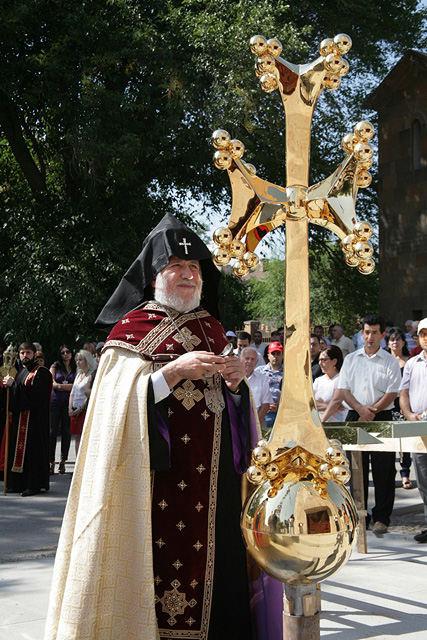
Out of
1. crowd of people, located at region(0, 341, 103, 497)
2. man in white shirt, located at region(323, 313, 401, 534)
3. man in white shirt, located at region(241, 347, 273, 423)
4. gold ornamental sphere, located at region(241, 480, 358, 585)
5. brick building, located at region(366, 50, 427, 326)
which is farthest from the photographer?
brick building, located at region(366, 50, 427, 326)

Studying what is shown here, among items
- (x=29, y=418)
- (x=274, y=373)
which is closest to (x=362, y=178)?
(x=274, y=373)

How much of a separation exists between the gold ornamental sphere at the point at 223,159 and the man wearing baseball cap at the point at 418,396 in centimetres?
500

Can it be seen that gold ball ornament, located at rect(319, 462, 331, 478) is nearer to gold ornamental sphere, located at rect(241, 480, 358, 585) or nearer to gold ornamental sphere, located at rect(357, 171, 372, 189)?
gold ornamental sphere, located at rect(241, 480, 358, 585)

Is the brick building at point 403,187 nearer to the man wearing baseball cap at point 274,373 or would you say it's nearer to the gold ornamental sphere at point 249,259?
the man wearing baseball cap at point 274,373

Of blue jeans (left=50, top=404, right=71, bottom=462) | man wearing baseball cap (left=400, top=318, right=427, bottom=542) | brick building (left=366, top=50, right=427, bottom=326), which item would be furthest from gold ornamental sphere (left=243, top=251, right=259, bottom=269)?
brick building (left=366, top=50, right=427, bottom=326)

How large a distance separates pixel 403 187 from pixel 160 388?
1845cm

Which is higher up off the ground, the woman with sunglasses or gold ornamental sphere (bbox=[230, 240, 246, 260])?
the woman with sunglasses

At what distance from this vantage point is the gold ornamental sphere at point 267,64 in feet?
7.60

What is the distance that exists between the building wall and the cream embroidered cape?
17.6 metres

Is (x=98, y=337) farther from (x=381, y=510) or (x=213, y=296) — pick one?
(x=213, y=296)

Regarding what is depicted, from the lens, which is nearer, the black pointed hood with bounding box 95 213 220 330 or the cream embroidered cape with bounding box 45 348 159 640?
the cream embroidered cape with bounding box 45 348 159 640

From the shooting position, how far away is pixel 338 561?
84.7 inches

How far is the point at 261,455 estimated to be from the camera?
2.19m

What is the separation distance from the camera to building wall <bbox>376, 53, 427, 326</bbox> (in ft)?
67.2
